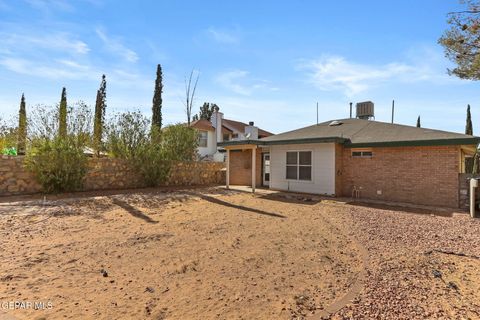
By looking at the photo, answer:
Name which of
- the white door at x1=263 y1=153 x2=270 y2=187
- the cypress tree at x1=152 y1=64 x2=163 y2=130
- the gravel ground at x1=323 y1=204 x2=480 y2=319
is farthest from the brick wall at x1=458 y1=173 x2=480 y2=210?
the cypress tree at x1=152 y1=64 x2=163 y2=130

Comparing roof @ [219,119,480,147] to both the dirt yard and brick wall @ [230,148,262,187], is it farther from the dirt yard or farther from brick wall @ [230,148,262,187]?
the dirt yard

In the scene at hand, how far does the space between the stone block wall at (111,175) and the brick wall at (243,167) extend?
124cm

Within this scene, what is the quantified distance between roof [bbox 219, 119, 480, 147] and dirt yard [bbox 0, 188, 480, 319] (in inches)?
124

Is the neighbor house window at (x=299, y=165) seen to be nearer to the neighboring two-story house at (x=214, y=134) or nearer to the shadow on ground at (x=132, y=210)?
the shadow on ground at (x=132, y=210)

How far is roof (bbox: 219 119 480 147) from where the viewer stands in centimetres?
956

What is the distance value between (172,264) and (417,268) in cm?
377

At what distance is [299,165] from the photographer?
1296cm

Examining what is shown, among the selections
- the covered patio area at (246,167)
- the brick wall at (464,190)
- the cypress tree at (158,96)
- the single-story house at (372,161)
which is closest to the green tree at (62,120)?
the single-story house at (372,161)

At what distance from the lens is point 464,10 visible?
5387mm

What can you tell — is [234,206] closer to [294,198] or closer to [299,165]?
[294,198]

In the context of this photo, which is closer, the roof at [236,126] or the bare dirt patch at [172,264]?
the bare dirt patch at [172,264]

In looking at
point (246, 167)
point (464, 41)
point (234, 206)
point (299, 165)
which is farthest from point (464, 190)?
point (246, 167)

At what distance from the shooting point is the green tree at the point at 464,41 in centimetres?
534

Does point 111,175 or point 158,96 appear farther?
point 158,96
